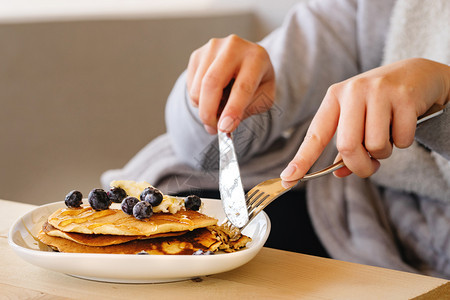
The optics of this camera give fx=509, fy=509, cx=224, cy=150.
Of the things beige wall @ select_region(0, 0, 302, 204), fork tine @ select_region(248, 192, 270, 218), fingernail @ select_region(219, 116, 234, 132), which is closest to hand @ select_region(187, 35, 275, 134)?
fingernail @ select_region(219, 116, 234, 132)

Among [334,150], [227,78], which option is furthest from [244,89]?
[334,150]

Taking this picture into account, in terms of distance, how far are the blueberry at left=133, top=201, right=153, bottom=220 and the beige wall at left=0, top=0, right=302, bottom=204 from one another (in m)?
0.92

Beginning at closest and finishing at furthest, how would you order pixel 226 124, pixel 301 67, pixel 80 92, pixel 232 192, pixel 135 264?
pixel 135 264 → pixel 232 192 → pixel 226 124 → pixel 301 67 → pixel 80 92

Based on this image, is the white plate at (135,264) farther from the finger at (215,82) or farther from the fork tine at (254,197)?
the finger at (215,82)

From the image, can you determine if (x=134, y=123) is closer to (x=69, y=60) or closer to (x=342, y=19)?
(x=69, y=60)

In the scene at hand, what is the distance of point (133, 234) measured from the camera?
41 cm

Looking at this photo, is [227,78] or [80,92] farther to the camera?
[80,92]

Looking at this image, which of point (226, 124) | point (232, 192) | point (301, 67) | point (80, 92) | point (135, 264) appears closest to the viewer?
point (135, 264)

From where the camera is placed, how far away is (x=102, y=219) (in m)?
0.43

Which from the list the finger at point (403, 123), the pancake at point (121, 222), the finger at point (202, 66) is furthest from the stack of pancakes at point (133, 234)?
the finger at point (202, 66)

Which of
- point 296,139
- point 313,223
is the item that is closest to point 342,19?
point 296,139

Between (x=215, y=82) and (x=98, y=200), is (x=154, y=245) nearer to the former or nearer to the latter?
(x=98, y=200)

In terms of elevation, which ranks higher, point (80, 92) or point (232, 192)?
point (232, 192)

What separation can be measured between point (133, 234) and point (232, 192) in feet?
0.41
